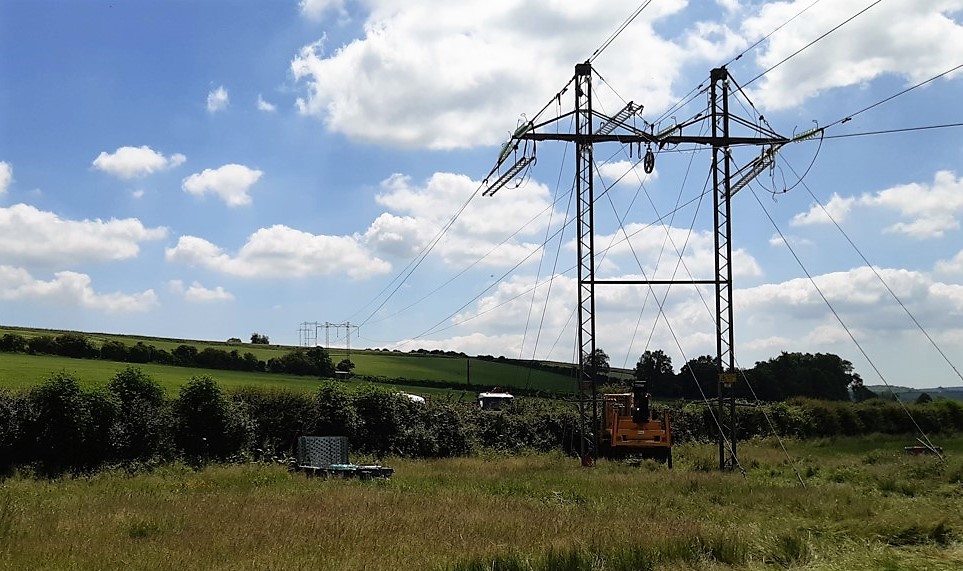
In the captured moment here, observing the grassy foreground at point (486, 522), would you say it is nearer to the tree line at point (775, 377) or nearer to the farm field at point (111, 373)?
the farm field at point (111, 373)

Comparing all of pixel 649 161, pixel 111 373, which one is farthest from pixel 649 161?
pixel 111 373

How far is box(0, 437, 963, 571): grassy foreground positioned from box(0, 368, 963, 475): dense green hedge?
2872mm

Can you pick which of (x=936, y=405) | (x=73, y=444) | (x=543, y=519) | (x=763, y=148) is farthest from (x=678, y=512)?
(x=936, y=405)

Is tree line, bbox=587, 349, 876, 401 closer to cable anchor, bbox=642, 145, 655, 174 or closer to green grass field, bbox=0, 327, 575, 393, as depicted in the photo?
green grass field, bbox=0, 327, 575, 393

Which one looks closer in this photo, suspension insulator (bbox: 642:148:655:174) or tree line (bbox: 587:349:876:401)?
suspension insulator (bbox: 642:148:655:174)

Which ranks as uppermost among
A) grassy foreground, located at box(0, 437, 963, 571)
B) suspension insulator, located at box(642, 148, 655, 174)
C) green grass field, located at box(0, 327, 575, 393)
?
suspension insulator, located at box(642, 148, 655, 174)

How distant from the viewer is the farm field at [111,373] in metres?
43.4

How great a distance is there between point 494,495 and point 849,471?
478 inches

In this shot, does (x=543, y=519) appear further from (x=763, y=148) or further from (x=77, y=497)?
(x=763, y=148)

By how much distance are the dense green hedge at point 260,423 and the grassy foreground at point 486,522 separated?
9.42ft

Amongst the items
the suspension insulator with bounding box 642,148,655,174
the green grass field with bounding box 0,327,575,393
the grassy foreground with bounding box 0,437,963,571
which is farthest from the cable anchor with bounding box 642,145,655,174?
the green grass field with bounding box 0,327,575,393

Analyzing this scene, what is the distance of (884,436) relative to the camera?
44969 mm

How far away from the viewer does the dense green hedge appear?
2575cm

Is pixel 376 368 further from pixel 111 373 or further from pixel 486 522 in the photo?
pixel 486 522
